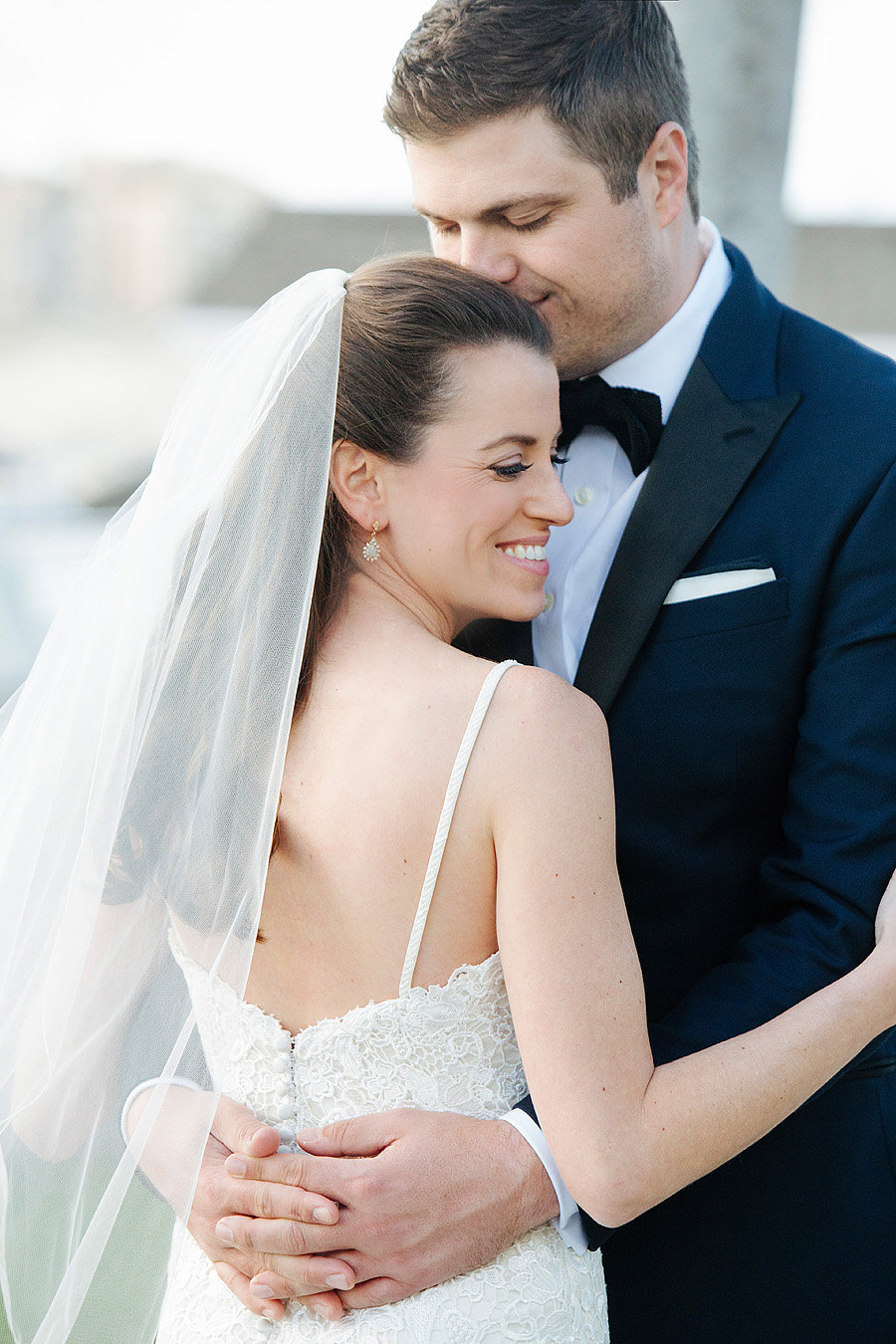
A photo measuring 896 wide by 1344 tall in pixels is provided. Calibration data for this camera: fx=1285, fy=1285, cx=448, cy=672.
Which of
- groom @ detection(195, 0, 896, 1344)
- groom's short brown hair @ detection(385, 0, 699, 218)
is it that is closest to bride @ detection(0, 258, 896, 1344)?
groom @ detection(195, 0, 896, 1344)

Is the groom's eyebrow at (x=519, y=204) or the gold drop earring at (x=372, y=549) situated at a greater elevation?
the groom's eyebrow at (x=519, y=204)

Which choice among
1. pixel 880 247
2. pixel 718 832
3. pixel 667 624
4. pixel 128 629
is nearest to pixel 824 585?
pixel 667 624

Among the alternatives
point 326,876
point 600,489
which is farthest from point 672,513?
point 326,876

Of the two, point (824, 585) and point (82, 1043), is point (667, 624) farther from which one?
point (82, 1043)

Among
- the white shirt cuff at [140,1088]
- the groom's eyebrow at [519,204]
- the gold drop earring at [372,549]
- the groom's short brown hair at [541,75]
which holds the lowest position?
the white shirt cuff at [140,1088]

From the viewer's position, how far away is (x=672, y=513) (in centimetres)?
213

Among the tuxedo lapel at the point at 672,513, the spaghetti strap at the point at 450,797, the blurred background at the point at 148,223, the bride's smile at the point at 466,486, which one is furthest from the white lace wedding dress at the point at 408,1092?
the blurred background at the point at 148,223

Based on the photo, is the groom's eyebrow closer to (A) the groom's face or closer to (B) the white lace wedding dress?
(A) the groom's face

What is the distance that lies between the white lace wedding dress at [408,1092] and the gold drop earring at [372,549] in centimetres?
35

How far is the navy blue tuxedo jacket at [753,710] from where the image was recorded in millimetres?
1975

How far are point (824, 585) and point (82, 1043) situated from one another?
1.30 m

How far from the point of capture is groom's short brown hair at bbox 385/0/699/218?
7.16 feet

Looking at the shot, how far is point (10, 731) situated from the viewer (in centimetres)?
192

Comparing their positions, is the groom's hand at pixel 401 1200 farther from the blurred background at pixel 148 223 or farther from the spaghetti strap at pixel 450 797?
the blurred background at pixel 148 223
